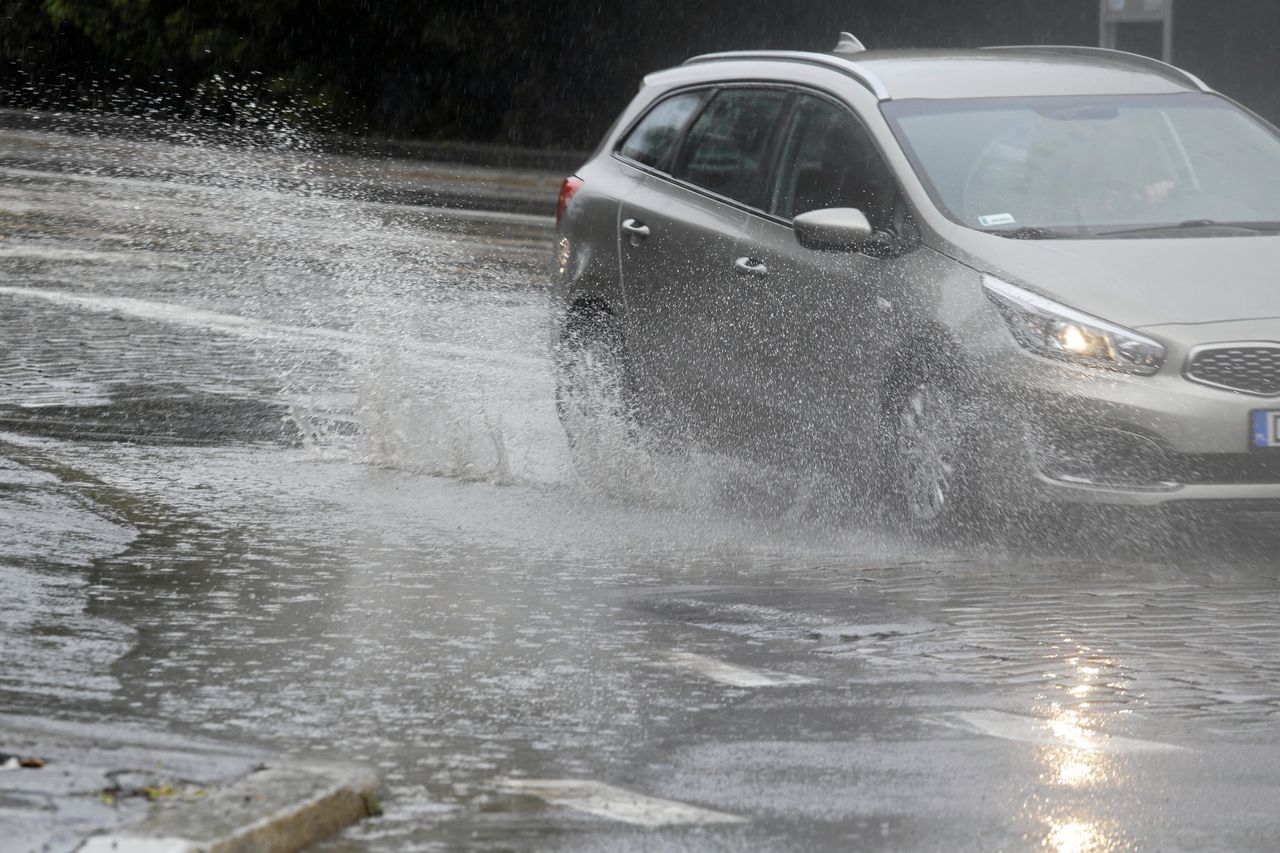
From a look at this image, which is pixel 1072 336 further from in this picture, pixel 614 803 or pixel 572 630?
pixel 614 803

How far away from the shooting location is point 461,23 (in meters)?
32.0

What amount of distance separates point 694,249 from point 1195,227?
5.95 ft

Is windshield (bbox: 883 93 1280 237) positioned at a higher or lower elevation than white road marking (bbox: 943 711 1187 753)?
higher

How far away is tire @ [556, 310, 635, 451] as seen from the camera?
30.1 ft

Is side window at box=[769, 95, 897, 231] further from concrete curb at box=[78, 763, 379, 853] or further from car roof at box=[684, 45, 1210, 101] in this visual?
concrete curb at box=[78, 763, 379, 853]

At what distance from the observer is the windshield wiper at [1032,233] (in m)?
7.63

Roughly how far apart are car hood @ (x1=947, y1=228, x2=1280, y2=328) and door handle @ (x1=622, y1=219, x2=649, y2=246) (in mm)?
1702

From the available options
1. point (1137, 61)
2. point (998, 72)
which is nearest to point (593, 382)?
point (998, 72)

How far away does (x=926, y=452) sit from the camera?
7.46 metres

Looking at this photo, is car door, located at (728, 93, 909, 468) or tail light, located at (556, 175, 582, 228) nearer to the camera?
car door, located at (728, 93, 909, 468)

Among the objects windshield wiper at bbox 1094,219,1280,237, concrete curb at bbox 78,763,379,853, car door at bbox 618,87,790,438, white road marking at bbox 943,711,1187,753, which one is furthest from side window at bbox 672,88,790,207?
concrete curb at bbox 78,763,379,853

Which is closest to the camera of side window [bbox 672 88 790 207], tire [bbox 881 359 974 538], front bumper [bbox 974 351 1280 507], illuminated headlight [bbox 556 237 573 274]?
front bumper [bbox 974 351 1280 507]

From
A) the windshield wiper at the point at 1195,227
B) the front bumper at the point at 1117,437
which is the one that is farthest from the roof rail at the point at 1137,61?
the front bumper at the point at 1117,437

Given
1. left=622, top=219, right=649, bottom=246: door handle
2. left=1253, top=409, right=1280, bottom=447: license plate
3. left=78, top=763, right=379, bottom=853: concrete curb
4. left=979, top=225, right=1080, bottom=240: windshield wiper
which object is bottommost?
left=78, top=763, right=379, bottom=853: concrete curb
